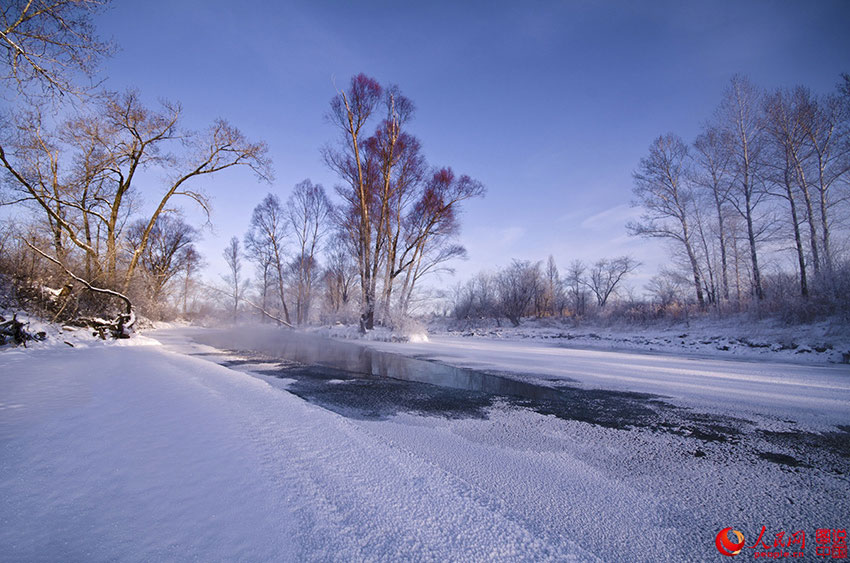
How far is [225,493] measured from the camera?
5.18ft

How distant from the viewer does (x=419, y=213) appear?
16156mm

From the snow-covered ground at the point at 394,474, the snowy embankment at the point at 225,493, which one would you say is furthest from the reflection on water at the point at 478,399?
the snowy embankment at the point at 225,493

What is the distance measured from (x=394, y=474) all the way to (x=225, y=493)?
87 centimetres

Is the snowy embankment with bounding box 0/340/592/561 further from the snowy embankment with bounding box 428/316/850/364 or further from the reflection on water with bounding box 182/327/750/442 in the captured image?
the snowy embankment with bounding box 428/316/850/364

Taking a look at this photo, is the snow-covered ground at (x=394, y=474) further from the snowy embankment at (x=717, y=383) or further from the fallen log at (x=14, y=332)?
the fallen log at (x=14, y=332)

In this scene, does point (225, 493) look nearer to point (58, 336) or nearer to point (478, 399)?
point (478, 399)

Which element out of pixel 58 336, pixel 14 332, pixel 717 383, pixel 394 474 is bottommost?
pixel 717 383

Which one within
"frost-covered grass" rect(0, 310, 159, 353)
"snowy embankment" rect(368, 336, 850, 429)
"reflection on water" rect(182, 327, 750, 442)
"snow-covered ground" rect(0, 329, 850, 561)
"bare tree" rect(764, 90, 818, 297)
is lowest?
"snowy embankment" rect(368, 336, 850, 429)

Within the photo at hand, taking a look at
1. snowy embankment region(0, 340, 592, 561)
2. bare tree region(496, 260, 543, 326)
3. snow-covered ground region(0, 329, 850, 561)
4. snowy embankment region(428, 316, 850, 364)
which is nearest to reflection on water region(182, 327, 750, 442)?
snow-covered ground region(0, 329, 850, 561)

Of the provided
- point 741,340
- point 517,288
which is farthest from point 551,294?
point 741,340

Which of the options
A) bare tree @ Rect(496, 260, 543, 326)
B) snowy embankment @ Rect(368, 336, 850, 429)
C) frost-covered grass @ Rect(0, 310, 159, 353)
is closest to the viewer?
snowy embankment @ Rect(368, 336, 850, 429)

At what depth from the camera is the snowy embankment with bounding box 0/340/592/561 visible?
4.06 ft

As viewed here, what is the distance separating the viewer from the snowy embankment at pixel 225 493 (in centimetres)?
124

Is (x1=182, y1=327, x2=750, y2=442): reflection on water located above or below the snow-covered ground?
below
